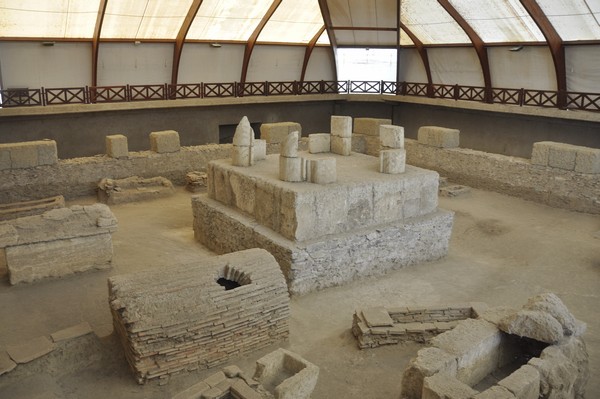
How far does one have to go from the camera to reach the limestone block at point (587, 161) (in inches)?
470

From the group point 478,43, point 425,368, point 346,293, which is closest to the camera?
point 425,368

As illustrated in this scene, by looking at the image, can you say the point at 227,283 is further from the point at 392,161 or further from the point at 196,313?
the point at 392,161

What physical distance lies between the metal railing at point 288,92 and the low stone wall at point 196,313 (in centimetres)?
1064

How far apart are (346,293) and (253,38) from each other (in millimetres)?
11842

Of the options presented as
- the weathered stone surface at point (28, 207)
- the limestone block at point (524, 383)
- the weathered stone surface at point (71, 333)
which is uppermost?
the weathered stone surface at point (28, 207)

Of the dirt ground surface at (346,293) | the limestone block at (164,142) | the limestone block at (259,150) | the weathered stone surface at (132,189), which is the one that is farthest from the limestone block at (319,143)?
the limestone block at (164,142)

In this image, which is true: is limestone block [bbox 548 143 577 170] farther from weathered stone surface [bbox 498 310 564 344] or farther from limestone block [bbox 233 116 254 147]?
weathered stone surface [bbox 498 310 564 344]

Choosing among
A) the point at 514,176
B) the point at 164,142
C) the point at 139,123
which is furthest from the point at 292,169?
the point at 139,123

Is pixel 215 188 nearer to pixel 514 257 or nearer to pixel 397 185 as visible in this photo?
pixel 397 185

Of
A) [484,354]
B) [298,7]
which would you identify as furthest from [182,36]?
[484,354]

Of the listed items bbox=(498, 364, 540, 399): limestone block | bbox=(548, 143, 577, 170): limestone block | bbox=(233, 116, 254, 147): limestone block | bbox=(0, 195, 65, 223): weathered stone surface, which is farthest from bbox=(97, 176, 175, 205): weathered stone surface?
bbox=(498, 364, 540, 399): limestone block

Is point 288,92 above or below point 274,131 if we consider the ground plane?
above

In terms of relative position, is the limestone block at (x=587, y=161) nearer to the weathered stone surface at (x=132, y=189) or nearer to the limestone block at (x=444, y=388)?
the limestone block at (x=444, y=388)

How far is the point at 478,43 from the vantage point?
16.4 metres
